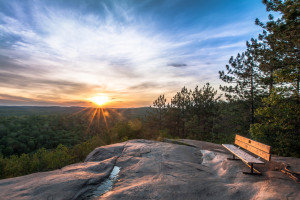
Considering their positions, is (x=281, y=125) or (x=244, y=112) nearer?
(x=281, y=125)

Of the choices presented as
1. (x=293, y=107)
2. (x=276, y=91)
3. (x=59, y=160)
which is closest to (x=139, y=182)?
(x=276, y=91)

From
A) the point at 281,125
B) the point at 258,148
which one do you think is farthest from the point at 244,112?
the point at 258,148

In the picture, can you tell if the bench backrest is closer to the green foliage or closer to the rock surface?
the rock surface

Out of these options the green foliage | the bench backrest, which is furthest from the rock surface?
the green foliage

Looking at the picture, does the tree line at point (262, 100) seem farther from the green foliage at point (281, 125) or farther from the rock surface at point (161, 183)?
the rock surface at point (161, 183)

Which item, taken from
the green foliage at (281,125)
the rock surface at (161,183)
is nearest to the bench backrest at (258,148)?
the rock surface at (161,183)

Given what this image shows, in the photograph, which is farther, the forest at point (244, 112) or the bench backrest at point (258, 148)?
the forest at point (244, 112)

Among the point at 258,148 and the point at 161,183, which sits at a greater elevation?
the point at 258,148

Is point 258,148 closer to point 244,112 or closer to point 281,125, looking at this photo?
point 281,125

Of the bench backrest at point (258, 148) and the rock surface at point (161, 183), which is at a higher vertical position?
the bench backrest at point (258, 148)

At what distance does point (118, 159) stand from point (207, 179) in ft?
11.0

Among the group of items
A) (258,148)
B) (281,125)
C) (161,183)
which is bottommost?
(161,183)

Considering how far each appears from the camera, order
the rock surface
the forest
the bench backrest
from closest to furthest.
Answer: the rock surface < the bench backrest < the forest

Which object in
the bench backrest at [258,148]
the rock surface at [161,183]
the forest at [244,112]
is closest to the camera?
the rock surface at [161,183]
